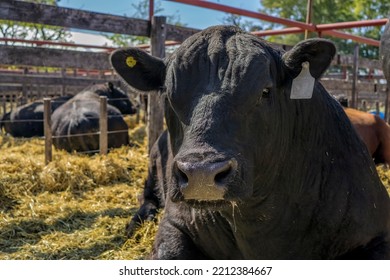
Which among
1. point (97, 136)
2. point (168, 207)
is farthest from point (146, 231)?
point (97, 136)

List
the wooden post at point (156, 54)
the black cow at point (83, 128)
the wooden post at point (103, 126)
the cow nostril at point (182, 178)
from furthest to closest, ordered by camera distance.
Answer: the black cow at point (83, 128), the wooden post at point (103, 126), the wooden post at point (156, 54), the cow nostril at point (182, 178)

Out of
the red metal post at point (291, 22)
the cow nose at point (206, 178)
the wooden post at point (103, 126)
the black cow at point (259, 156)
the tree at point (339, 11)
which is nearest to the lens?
the cow nose at point (206, 178)

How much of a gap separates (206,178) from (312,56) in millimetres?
1029

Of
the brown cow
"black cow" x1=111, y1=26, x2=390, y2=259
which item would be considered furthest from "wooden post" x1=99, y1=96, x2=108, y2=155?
"black cow" x1=111, y1=26, x2=390, y2=259

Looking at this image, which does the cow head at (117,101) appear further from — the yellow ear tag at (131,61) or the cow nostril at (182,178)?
the cow nostril at (182,178)

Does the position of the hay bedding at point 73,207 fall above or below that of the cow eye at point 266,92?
below

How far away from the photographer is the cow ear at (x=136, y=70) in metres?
2.82

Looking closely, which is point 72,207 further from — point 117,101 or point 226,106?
point 117,101

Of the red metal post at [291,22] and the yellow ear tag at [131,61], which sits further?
the red metal post at [291,22]

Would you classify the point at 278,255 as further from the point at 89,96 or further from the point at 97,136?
the point at 89,96

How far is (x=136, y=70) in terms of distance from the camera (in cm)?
289

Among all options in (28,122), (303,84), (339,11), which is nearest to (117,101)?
(28,122)

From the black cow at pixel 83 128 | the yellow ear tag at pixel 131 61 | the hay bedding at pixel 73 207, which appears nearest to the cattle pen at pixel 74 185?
the hay bedding at pixel 73 207

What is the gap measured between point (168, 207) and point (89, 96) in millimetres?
7446
